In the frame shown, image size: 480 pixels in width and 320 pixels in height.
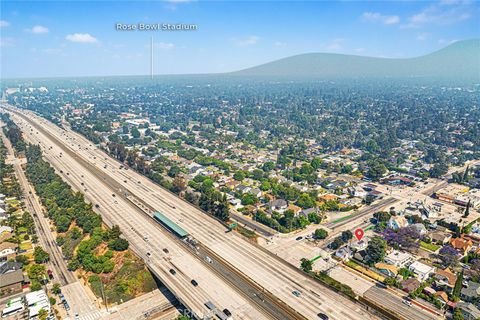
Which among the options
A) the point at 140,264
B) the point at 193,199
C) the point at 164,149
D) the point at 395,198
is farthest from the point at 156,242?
the point at 164,149

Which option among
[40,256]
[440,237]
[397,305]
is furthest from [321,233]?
[40,256]

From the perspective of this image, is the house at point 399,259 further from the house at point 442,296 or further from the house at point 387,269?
the house at point 442,296

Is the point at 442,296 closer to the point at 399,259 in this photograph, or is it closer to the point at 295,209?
the point at 399,259

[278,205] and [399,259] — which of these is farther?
[278,205]

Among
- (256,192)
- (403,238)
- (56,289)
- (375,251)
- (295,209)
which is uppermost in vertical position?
(256,192)

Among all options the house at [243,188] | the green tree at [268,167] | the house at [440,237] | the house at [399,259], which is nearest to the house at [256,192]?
the house at [243,188]
